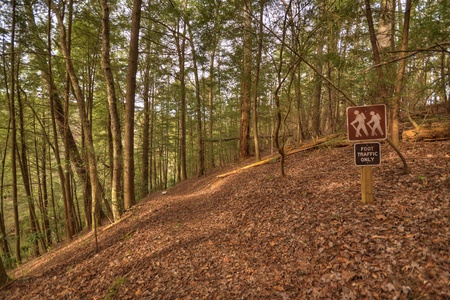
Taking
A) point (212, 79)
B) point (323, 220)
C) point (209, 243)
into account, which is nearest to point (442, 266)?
point (323, 220)

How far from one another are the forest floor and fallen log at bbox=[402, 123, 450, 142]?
299 millimetres

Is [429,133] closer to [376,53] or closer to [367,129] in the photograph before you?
[376,53]

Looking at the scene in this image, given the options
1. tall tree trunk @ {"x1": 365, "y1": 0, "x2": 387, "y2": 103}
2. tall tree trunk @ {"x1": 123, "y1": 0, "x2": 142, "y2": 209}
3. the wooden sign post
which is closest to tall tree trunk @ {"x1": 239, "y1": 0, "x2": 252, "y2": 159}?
tall tree trunk @ {"x1": 123, "y1": 0, "x2": 142, "y2": 209}

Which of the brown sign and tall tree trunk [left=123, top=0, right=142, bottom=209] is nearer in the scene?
the brown sign

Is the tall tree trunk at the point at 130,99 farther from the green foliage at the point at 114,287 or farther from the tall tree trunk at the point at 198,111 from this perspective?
the tall tree trunk at the point at 198,111

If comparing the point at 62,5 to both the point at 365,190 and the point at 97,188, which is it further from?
the point at 365,190

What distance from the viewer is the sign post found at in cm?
342

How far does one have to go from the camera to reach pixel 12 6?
6078mm

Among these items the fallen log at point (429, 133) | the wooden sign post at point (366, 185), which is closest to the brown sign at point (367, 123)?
the wooden sign post at point (366, 185)

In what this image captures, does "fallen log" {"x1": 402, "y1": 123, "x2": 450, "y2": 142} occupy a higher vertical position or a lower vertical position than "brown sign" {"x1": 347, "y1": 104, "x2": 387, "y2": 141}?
lower

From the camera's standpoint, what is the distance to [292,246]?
138 inches

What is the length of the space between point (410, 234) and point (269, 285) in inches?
79.8

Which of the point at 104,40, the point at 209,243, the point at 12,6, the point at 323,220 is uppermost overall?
the point at 12,6

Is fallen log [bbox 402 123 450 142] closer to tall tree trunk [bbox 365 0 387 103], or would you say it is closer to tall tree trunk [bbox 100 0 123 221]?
tall tree trunk [bbox 365 0 387 103]
